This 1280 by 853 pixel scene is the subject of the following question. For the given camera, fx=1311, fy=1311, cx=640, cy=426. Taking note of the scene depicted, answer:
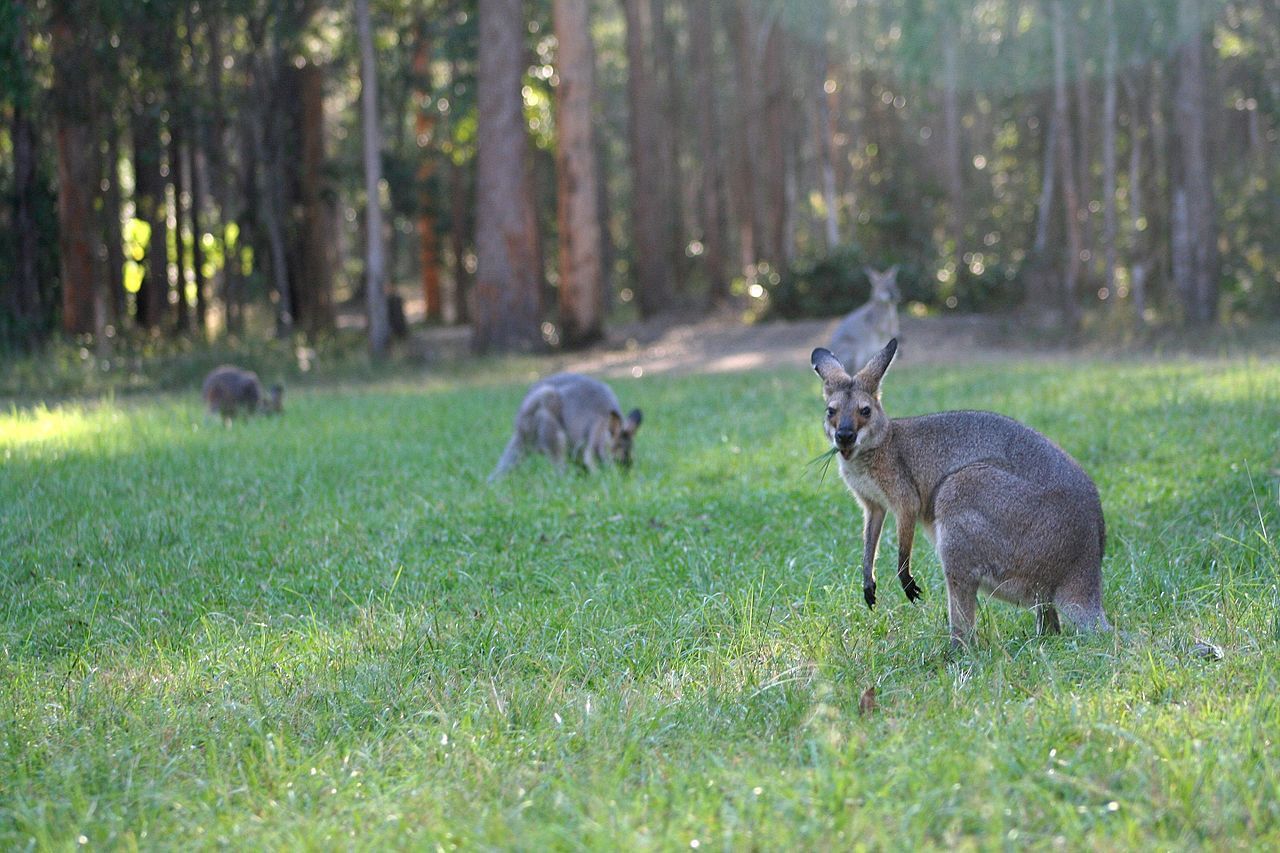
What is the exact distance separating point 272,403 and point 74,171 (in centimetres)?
961

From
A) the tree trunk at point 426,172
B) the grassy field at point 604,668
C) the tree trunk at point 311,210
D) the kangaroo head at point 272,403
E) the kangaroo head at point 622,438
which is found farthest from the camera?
the tree trunk at point 426,172

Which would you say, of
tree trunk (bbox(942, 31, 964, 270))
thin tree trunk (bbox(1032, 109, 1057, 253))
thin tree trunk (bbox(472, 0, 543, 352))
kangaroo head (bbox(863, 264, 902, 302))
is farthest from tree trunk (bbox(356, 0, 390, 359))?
thin tree trunk (bbox(1032, 109, 1057, 253))

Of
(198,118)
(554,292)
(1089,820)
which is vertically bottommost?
(1089,820)

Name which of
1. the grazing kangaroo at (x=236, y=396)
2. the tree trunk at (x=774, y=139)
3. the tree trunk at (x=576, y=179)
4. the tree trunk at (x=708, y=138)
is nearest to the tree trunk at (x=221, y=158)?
the tree trunk at (x=576, y=179)

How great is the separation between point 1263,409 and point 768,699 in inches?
280

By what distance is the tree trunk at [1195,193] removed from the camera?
20.2m

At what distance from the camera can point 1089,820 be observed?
315cm

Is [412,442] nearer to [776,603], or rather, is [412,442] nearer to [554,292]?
[776,603]

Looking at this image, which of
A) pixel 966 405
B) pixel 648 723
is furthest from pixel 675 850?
pixel 966 405

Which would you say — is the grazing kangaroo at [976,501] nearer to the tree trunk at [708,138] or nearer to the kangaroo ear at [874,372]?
the kangaroo ear at [874,372]

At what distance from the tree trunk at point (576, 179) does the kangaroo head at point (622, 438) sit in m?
13.6

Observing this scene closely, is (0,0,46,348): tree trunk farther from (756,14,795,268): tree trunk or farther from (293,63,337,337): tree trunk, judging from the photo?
(756,14,795,268): tree trunk

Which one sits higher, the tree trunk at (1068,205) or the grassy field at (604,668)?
the tree trunk at (1068,205)

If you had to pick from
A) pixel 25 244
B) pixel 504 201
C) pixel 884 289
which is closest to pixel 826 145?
pixel 504 201
